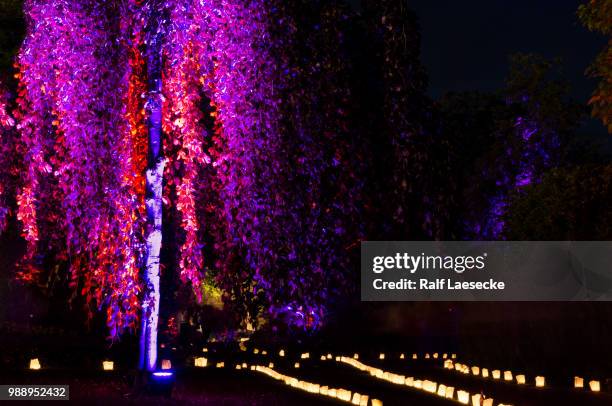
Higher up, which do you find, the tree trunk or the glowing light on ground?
the tree trunk

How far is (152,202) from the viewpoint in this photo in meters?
9.02

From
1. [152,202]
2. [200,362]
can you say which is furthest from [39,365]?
[152,202]

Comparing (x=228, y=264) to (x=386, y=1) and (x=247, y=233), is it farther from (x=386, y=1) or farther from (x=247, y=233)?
(x=386, y=1)

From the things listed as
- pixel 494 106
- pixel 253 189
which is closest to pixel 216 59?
pixel 253 189

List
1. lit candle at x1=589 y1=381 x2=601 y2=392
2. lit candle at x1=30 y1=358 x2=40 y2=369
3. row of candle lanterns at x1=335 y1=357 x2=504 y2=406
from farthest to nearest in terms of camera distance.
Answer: lit candle at x1=30 y1=358 x2=40 y2=369, lit candle at x1=589 y1=381 x2=601 y2=392, row of candle lanterns at x1=335 y1=357 x2=504 y2=406

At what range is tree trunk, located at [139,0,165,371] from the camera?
865 centimetres

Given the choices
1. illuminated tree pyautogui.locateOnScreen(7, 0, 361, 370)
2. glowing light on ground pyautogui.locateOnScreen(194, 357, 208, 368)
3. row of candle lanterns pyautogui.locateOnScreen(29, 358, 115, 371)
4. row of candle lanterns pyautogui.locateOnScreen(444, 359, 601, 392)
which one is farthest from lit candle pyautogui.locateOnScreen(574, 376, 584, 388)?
row of candle lanterns pyautogui.locateOnScreen(29, 358, 115, 371)

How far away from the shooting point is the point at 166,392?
915 cm

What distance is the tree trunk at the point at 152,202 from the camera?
8648 mm

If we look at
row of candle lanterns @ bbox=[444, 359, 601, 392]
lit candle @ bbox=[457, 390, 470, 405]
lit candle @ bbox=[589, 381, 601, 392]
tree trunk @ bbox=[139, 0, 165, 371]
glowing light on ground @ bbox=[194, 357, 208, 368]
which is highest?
tree trunk @ bbox=[139, 0, 165, 371]

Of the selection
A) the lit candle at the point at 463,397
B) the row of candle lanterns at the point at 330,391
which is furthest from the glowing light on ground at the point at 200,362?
the lit candle at the point at 463,397

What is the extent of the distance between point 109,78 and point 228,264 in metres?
1.99

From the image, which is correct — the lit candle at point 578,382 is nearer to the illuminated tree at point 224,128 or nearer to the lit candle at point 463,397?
the lit candle at point 463,397

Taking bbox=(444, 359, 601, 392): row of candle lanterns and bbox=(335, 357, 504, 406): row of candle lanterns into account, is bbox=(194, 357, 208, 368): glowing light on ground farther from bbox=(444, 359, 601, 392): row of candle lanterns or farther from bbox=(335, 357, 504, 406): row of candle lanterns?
bbox=(444, 359, 601, 392): row of candle lanterns
